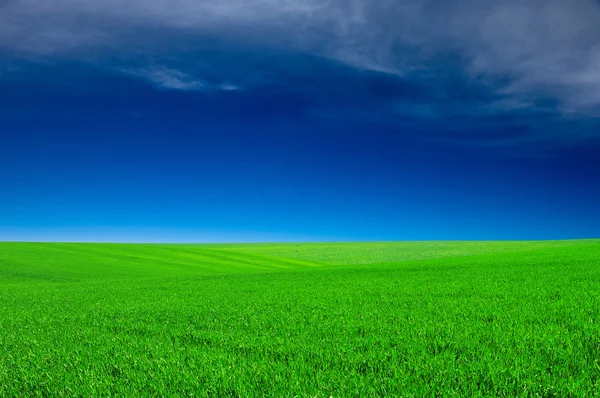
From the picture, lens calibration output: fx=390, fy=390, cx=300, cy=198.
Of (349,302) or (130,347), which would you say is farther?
(349,302)

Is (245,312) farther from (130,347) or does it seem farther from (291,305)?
(130,347)

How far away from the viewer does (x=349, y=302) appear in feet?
33.0

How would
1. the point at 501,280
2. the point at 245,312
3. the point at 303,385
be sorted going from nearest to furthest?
the point at 303,385 → the point at 245,312 → the point at 501,280

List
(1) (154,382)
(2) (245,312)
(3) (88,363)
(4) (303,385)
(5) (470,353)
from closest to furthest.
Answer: (4) (303,385) < (1) (154,382) < (5) (470,353) < (3) (88,363) < (2) (245,312)

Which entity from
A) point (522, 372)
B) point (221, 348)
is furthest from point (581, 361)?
point (221, 348)

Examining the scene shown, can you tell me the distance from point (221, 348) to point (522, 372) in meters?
4.07

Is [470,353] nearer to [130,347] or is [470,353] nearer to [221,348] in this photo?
[221,348]

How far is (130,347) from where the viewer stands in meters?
6.32

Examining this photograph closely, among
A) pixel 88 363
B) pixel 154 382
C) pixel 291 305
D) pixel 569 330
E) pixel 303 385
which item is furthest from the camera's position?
pixel 291 305

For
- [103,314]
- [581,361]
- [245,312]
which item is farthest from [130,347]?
[581,361]

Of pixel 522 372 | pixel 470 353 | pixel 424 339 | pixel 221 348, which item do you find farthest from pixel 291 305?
pixel 522 372

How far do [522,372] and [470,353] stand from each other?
81 centimetres

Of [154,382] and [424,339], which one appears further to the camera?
[424,339]

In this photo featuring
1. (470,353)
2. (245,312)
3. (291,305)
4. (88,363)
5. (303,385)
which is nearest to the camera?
(303,385)
